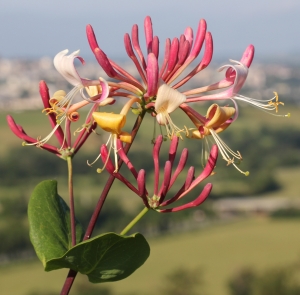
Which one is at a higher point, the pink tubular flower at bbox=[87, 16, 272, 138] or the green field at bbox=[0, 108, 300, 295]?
the pink tubular flower at bbox=[87, 16, 272, 138]

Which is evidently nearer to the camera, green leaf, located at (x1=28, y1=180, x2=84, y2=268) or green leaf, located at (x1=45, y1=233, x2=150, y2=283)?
green leaf, located at (x1=45, y1=233, x2=150, y2=283)

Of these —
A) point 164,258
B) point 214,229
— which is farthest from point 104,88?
point 214,229

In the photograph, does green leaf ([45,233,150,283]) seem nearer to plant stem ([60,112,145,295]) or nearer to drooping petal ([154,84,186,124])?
plant stem ([60,112,145,295])

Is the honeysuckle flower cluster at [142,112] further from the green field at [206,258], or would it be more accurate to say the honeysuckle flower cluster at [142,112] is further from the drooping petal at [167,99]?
the green field at [206,258]

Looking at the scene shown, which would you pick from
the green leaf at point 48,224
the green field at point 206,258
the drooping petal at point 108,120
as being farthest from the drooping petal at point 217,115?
the green field at point 206,258

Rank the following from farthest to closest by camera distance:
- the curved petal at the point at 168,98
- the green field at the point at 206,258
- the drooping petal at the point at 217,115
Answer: the green field at the point at 206,258, the drooping petal at the point at 217,115, the curved petal at the point at 168,98

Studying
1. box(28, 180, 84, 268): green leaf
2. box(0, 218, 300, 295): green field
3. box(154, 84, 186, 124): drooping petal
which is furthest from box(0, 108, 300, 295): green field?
box(154, 84, 186, 124): drooping petal
